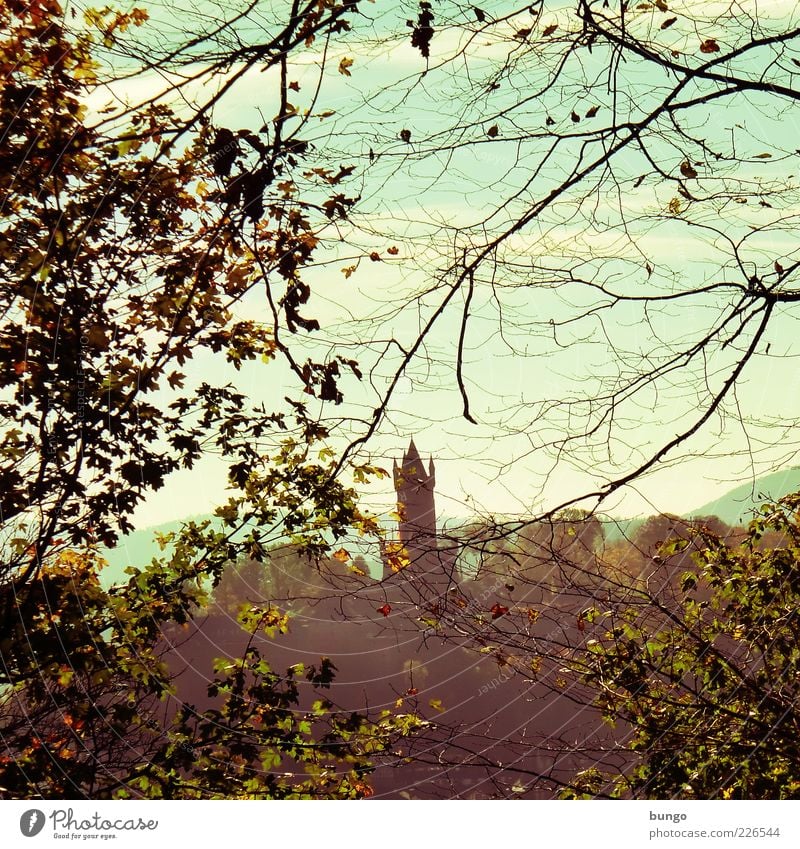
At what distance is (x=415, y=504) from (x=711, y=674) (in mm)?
2449

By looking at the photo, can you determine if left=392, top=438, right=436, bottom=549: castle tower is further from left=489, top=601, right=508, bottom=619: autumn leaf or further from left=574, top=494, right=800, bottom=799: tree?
left=574, top=494, right=800, bottom=799: tree

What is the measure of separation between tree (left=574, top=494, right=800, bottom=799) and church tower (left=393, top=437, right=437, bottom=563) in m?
1.36

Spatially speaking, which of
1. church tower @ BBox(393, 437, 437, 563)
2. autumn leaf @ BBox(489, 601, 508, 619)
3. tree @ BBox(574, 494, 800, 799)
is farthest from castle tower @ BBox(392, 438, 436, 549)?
tree @ BBox(574, 494, 800, 799)

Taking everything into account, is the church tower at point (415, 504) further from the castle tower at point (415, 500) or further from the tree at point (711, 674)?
the tree at point (711, 674)

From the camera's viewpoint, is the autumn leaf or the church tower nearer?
the church tower

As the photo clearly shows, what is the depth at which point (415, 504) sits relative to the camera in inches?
150

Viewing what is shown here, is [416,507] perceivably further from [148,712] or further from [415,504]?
[148,712]

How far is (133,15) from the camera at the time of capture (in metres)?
3.75

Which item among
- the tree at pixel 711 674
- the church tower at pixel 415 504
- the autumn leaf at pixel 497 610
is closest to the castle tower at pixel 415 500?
the church tower at pixel 415 504

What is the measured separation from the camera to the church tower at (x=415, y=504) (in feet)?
12.0

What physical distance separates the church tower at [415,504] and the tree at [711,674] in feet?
4.47

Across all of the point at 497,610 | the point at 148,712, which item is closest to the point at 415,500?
the point at 497,610

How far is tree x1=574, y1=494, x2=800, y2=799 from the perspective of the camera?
4500mm
